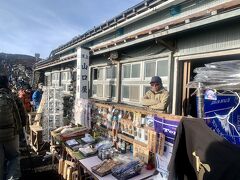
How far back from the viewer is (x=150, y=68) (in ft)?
22.5

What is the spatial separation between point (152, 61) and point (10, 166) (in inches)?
176

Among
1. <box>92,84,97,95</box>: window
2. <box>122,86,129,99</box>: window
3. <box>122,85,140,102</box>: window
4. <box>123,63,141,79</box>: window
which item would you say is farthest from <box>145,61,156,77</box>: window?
<box>92,84,97,95</box>: window

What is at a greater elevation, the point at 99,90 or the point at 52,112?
the point at 99,90

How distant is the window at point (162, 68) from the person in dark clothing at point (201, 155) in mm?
3806

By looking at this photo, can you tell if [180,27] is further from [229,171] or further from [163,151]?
[229,171]

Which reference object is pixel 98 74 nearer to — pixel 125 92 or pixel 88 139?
pixel 125 92

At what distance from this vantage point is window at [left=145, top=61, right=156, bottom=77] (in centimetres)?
673

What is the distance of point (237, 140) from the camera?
2.41m

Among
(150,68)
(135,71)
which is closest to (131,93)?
(135,71)

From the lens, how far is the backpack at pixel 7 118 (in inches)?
197

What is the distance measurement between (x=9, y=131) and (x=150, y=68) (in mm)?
4022

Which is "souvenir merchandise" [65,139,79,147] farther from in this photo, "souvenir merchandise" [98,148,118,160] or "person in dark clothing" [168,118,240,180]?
"person in dark clothing" [168,118,240,180]

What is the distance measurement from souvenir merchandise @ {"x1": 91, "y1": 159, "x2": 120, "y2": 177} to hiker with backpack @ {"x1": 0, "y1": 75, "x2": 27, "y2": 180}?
7.47 feet

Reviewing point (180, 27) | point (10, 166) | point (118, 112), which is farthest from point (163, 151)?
point (10, 166)
